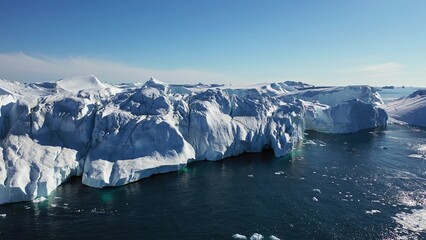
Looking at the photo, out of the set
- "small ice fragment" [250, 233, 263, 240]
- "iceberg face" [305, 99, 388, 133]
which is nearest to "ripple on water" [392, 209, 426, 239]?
"small ice fragment" [250, 233, 263, 240]

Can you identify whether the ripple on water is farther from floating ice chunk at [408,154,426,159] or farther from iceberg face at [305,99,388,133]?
iceberg face at [305,99,388,133]

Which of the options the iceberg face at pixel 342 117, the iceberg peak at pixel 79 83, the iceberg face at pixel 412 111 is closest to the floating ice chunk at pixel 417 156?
the iceberg face at pixel 342 117

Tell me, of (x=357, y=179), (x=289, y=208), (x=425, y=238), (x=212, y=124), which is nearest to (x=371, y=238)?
(x=425, y=238)

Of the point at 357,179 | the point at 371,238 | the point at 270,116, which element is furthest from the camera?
the point at 270,116

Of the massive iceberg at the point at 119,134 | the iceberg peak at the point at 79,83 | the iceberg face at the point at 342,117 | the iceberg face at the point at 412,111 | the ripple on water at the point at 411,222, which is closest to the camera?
the ripple on water at the point at 411,222

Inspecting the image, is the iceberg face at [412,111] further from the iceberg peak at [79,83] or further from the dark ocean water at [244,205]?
the iceberg peak at [79,83]

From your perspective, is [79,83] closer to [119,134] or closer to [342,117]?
[119,134]

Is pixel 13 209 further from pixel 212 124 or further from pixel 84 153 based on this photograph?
pixel 212 124
